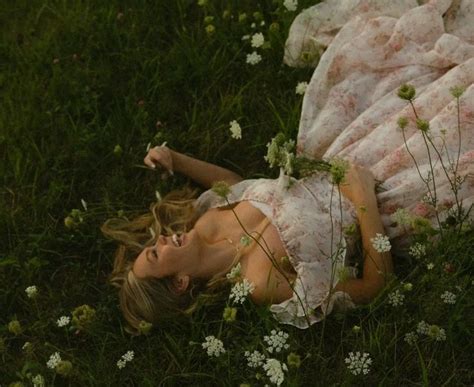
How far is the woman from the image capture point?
3027 mm

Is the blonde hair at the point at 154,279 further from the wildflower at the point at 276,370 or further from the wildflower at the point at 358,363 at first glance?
the wildflower at the point at 276,370

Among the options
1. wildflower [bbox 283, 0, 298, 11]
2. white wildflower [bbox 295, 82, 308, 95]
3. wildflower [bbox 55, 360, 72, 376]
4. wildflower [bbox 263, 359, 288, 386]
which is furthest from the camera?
wildflower [bbox 283, 0, 298, 11]

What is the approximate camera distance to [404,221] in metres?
2.77

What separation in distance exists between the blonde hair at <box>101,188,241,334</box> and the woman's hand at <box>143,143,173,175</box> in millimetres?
165

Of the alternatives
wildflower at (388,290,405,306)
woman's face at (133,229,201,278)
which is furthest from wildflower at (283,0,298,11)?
wildflower at (388,290,405,306)

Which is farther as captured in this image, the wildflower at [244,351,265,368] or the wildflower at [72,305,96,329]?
the wildflower at [72,305,96,329]

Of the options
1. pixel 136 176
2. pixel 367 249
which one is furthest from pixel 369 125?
pixel 136 176

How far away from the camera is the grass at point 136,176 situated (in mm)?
2904

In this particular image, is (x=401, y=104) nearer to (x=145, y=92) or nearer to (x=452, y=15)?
(x=452, y=15)

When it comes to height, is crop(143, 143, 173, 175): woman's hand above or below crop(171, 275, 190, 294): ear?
above

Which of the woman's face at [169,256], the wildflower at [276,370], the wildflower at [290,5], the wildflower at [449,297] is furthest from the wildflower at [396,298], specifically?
the wildflower at [290,5]

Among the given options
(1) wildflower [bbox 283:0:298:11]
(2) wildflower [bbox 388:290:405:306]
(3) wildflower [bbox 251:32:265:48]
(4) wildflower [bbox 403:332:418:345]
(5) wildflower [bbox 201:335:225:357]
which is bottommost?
(5) wildflower [bbox 201:335:225:357]

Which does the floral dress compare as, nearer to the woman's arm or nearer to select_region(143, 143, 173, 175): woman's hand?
the woman's arm

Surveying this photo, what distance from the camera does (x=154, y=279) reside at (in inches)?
127
